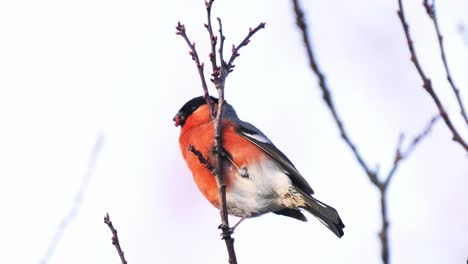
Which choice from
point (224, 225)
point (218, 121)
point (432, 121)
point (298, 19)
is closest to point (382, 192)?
point (298, 19)

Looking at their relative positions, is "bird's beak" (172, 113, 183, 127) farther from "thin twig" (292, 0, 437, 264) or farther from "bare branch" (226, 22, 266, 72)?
"thin twig" (292, 0, 437, 264)

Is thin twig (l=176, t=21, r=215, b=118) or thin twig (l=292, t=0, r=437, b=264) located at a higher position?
thin twig (l=176, t=21, r=215, b=118)

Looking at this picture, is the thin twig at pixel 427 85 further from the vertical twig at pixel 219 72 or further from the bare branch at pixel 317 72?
the vertical twig at pixel 219 72

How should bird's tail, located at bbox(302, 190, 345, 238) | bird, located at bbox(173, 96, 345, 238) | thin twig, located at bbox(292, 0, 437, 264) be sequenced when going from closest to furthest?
thin twig, located at bbox(292, 0, 437, 264) < bird's tail, located at bbox(302, 190, 345, 238) < bird, located at bbox(173, 96, 345, 238)

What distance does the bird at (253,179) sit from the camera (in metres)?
4.66

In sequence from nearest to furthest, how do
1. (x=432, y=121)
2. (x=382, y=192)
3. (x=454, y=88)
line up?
(x=382, y=192)
(x=454, y=88)
(x=432, y=121)

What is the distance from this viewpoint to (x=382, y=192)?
1797 mm

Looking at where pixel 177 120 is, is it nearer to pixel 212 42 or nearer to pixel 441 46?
pixel 212 42

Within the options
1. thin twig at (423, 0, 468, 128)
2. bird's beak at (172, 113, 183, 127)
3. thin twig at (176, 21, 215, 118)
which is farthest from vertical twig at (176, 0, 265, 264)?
bird's beak at (172, 113, 183, 127)

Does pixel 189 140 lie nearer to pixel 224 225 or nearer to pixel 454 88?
pixel 224 225

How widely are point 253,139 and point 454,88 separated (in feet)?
9.11

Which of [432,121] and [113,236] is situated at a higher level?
[432,121]

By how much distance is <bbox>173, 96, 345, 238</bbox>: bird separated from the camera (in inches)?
183

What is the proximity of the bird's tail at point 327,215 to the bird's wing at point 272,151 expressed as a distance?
0.54ft
